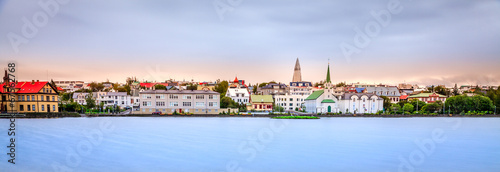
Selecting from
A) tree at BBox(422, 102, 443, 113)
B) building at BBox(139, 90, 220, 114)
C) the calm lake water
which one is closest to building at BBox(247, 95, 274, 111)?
building at BBox(139, 90, 220, 114)

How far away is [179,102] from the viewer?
57156mm

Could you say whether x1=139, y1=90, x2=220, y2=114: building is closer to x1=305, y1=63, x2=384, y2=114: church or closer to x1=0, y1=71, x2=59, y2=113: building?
x1=0, y1=71, x2=59, y2=113: building

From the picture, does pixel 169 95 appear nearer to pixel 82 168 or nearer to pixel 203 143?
pixel 203 143

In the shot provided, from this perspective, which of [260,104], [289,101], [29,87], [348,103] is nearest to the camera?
[29,87]

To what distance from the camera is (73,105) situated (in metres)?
58.8

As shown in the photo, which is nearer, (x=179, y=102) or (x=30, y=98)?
(x=30, y=98)

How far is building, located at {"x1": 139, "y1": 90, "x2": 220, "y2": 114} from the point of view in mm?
56469

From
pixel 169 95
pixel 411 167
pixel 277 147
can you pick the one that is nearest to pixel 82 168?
pixel 277 147

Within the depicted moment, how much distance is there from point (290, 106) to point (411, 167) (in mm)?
61914

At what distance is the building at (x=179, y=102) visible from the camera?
56469mm

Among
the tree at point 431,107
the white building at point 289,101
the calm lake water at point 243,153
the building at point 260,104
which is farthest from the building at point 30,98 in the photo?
the tree at point 431,107

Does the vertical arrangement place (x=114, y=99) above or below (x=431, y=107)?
above

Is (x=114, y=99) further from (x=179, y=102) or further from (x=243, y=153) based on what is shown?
(x=243, y=153)

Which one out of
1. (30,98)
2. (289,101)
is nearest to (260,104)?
(289,101)
